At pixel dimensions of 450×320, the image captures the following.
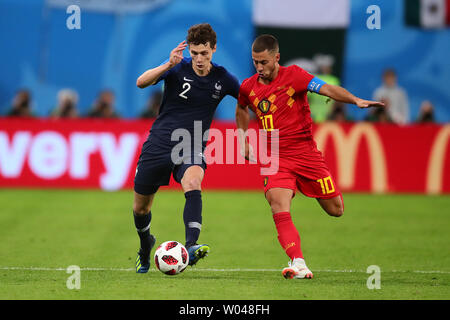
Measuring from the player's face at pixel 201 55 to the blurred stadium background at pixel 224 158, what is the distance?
1.93 metres

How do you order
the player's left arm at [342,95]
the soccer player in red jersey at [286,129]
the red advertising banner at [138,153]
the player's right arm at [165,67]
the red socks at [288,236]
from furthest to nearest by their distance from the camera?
the red advertising banner at [138,153]
the soccer player in red jersey at [286,129]
the red socks at [288,236]
the player's right arm at [165,67]
the player's left arm at [342,95]

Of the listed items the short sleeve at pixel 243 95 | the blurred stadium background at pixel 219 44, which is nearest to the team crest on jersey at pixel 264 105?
the short sleeve at pixel 243 95

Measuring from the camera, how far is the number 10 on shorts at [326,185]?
7.59 metres

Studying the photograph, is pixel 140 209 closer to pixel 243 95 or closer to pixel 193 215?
pixel 193 215

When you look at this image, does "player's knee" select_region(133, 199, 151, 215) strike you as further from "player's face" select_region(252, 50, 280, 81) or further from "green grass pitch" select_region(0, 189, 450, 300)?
"player's face" select_region(252, 50, 280, 81)

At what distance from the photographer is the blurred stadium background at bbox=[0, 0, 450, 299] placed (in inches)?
316

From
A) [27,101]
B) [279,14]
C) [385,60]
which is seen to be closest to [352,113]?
[385,60]

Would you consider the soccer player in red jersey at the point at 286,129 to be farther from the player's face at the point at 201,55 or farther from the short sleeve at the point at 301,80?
the player's face at the point at 201,55

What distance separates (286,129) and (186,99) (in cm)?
97

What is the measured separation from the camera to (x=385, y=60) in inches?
810

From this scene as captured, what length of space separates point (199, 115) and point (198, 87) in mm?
260

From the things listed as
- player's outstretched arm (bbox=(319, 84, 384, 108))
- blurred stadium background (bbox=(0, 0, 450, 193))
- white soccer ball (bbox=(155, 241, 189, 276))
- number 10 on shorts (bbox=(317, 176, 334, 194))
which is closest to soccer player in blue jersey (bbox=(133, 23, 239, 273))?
white soccer ball (bbox=(155, 241, 189, 276))

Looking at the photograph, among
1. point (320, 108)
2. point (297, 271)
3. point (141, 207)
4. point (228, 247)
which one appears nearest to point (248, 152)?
point (141, 207)

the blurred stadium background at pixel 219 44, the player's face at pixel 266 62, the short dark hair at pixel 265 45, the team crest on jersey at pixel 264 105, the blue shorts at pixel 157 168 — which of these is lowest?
the blue shorts at pixel 157 168
